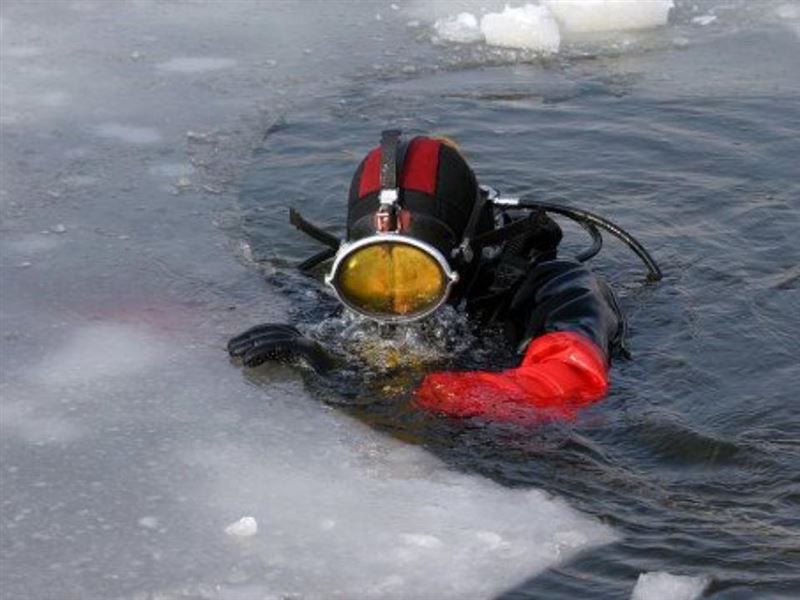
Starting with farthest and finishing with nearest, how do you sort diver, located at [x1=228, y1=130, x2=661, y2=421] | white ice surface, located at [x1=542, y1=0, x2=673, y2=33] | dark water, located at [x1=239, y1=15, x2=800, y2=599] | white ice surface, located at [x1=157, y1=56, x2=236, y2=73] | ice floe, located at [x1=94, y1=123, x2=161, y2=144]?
white ice surface, located at [x1=542, y1=0, x2=673, y2=33] < white ice surface, located at [x1=157, y1=56, x2=236, y2=73] < ice floe, located at [x1=94, y1=123, x2=161, y2=144] < diver, located at [x1=228, y1=130, x2=661, y2=421] < dark water, located at [x1=239, y1=15, x2=800, y2=599]

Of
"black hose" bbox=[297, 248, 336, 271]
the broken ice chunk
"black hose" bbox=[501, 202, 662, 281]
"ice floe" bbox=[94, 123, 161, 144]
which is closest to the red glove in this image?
"black hose" bbox=[501, 202, 662, 281]

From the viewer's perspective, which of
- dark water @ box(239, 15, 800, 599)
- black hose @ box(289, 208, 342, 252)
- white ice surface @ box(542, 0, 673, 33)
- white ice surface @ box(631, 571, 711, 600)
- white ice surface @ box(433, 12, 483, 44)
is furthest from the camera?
white ice surface @ box(542, 0, 673, 33)

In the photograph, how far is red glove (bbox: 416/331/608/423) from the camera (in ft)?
12.4

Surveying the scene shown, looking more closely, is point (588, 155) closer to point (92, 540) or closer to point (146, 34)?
point (146, 34)

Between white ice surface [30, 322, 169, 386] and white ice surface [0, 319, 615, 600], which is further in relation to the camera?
white ice surface [30, 322, 169, 386]

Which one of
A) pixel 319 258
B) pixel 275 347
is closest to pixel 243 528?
pixel 275 347

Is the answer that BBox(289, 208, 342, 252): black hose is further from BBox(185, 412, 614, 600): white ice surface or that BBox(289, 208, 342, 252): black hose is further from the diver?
BBox(185, 412, 614, 600): white ice surface

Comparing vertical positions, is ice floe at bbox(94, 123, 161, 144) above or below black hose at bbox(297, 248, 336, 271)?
above

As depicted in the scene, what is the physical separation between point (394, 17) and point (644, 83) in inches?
63.7

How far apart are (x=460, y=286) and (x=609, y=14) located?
381 cm

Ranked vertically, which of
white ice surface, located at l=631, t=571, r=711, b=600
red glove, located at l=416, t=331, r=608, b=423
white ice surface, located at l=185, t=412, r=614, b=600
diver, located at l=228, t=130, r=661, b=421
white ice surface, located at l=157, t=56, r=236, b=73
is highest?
white ice surface, located at l=157, t=56, r=236, b=73

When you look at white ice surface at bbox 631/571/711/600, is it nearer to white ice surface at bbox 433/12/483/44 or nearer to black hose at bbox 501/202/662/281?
black hose at bbox 501/202/662/281

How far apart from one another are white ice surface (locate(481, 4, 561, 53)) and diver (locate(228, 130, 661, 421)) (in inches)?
119

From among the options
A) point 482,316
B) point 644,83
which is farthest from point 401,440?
point 644,83
